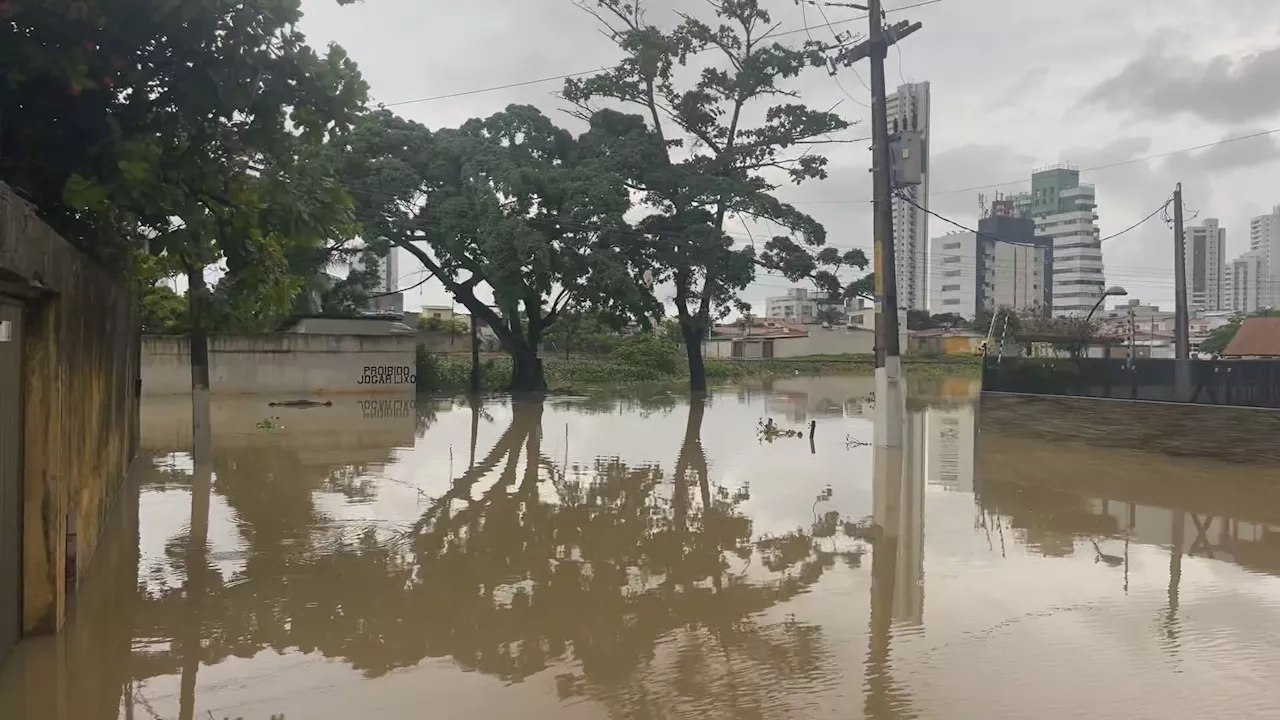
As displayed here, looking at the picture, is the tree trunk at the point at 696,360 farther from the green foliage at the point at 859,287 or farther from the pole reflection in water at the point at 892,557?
the pole reflection in water at the point at 892,557

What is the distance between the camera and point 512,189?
79.4 feet

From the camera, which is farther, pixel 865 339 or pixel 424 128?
pixel 865 339

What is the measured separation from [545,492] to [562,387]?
22.8 metres

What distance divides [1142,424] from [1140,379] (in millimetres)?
671

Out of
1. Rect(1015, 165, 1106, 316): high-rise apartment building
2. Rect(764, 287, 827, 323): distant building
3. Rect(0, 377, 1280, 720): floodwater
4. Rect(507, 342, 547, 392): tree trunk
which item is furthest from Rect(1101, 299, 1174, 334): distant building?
Rect(0, 377, 1280, 720): floodwater

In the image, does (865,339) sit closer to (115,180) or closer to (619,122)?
(619,122)

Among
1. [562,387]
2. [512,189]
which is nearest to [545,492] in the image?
[512,189]

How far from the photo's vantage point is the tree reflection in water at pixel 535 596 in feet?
15.6

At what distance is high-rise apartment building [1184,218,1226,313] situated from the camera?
171 feet

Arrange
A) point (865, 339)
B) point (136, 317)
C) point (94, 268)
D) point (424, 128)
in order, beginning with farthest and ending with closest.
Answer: point (865, 339) < point (424, 128) < point (136, 317) < point (94, 268)

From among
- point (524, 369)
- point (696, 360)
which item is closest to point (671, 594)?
point (524, 369)

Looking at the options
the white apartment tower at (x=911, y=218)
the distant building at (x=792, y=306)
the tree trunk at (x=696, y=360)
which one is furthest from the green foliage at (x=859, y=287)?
the distant building at (x=792, y=306)

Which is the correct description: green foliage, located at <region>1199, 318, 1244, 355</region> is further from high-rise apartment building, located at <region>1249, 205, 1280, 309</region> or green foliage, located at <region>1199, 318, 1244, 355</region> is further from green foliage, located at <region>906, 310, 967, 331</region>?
green foliage, located at <region>906, 310, 967, 331</region>

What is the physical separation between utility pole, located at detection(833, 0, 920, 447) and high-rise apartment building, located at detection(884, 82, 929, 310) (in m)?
0.44
